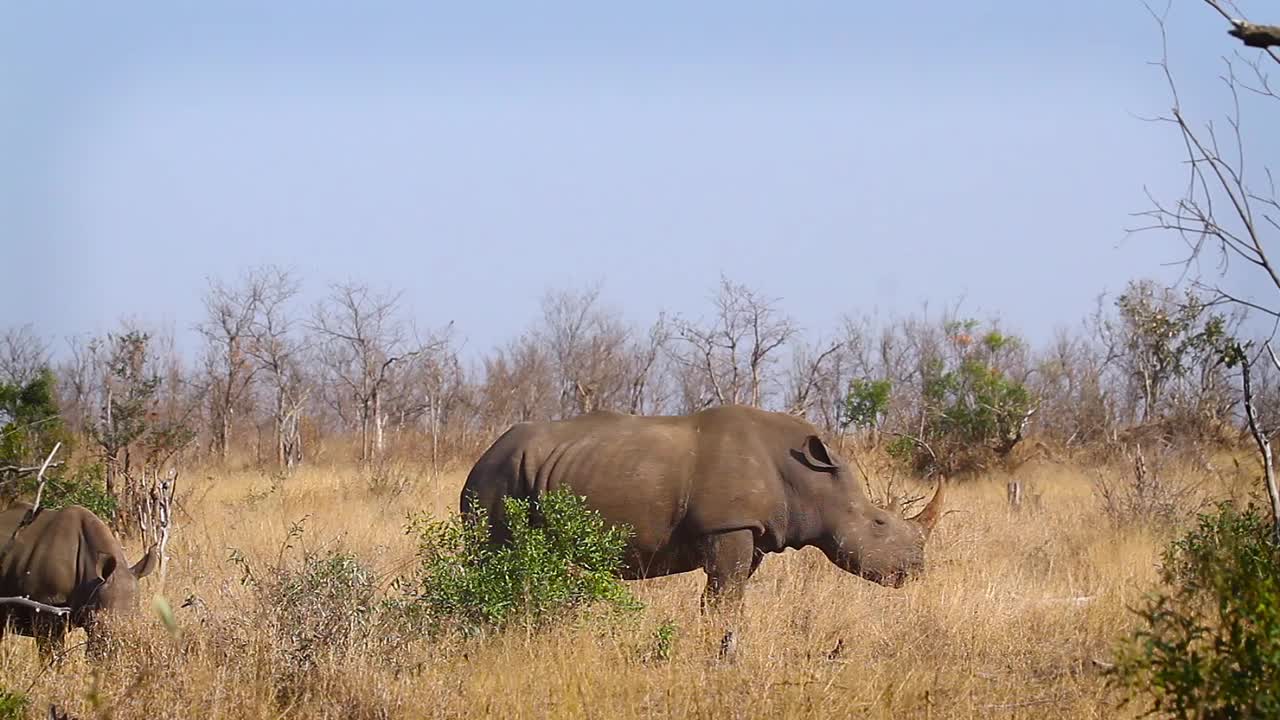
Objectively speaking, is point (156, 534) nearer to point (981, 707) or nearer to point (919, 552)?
point (919, 552)

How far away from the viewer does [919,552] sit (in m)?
10.1

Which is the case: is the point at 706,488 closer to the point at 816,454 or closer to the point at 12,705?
the point at 816,454

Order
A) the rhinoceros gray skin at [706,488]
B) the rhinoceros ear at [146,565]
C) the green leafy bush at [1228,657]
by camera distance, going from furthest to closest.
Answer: the rhinoceros gray skin at [706,488] < the rhinoceros ear at [146,565] < the green leafy bush at [1228,657]

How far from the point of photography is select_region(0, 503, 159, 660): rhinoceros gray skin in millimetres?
8594

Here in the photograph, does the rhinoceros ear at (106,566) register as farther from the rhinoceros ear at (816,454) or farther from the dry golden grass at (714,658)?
the rhinoceros ear at (816,454)

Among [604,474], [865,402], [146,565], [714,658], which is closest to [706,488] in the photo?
[604,474]

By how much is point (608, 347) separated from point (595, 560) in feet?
102

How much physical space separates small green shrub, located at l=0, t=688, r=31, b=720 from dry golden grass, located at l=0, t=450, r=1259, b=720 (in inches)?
7.0

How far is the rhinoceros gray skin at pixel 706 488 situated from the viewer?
9.27 m

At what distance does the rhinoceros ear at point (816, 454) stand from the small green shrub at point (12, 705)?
5164 mm

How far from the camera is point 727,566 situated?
9.17m

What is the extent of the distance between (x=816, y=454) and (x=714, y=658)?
8.12ft

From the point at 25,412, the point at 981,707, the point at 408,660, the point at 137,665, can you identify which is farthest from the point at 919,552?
the point at 25,412

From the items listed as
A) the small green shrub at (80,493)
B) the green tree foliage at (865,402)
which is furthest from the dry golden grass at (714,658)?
the green tree foliage at (865,402)
